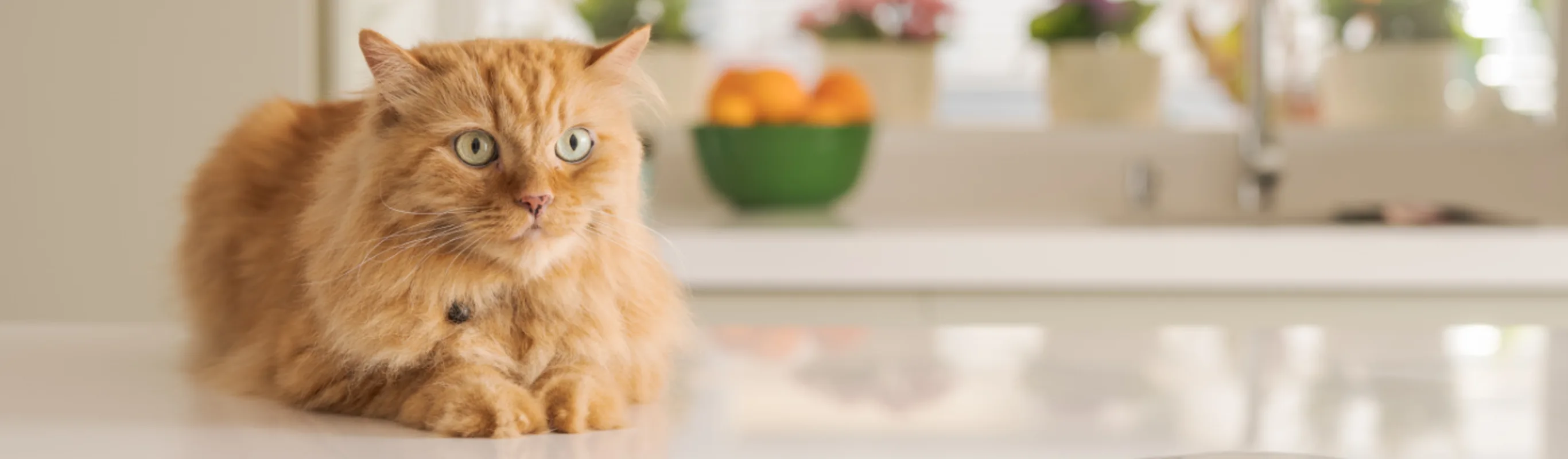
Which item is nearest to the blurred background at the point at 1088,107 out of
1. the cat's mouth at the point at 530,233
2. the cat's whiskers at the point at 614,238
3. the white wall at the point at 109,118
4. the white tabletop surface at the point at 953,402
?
the white wall at the point at 109,118

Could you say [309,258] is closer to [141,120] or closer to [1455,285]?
[141,120]

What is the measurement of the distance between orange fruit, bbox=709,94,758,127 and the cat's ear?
1731 mm

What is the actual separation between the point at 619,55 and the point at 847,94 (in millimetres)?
1734

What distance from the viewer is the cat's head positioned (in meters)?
0.73

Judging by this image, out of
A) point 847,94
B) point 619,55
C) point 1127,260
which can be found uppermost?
point 619,55

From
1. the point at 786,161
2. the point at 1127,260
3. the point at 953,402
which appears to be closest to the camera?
the point at 953,402

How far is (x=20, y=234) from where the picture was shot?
2.15 metres

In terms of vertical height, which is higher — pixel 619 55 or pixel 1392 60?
pixel 619 55

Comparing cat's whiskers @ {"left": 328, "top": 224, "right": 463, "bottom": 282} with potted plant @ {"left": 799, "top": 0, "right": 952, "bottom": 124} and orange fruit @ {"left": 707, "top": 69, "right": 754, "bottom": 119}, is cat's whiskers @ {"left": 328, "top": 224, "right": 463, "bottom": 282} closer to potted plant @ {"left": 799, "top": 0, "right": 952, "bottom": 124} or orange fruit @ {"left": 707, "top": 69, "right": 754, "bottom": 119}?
orange fruit @ {"left": 707, "top": 69, "right": 754, "bottom": 119}

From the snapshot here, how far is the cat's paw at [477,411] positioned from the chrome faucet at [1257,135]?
87.2 inches

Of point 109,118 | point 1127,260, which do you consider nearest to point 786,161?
point 1127,260

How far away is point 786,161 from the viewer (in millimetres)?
2473

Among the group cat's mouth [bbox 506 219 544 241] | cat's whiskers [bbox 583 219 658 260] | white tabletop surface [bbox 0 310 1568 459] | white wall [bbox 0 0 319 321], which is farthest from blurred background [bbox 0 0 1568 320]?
cat's mouth [bbox 506 219 544 241]

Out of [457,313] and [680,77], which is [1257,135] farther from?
[457,313]
